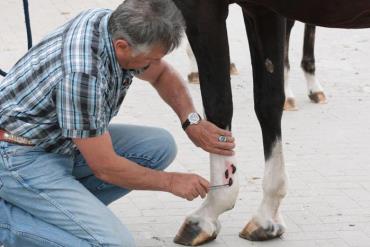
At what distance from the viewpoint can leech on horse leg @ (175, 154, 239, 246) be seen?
3.61m

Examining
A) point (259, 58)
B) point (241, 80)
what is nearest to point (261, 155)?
point (259, 58)

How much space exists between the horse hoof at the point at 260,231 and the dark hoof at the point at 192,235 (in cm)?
15

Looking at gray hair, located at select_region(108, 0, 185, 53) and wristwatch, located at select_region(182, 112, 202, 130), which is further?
wristwatch, located at select_region(182, 112, 202, 130)

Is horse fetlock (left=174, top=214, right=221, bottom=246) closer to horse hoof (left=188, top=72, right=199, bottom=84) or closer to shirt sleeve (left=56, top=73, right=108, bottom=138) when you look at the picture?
shirt sleeve (left=56, top=73, right=108, bottom=138)

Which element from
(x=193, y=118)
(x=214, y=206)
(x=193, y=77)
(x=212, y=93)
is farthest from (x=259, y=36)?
(x=193, y=77)

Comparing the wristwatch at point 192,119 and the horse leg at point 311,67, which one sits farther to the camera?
the horse leg at point 311,67

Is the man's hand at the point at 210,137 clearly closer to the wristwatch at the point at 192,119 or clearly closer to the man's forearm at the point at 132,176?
the wristwatch at the point at 192,119

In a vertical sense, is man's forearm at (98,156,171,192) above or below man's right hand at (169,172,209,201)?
above

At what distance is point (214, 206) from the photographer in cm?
365

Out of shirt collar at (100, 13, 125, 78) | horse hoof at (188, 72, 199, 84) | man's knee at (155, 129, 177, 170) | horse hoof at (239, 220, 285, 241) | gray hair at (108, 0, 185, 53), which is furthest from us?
horse hoof at (188, 72, 199, 84)

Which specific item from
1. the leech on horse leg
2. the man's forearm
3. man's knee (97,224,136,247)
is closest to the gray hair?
the man's forearm

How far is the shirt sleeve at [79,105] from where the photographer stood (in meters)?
2.84

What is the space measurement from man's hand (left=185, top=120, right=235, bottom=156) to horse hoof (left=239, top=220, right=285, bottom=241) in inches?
20.4

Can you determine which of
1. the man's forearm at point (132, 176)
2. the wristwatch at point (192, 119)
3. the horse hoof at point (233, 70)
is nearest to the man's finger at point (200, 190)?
the man's forearm at point (132, 176)
